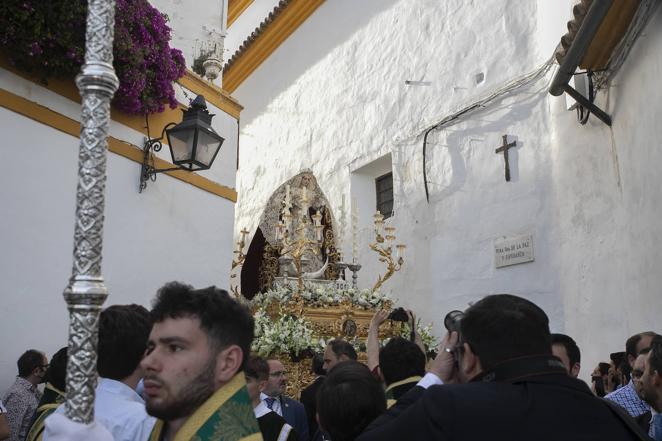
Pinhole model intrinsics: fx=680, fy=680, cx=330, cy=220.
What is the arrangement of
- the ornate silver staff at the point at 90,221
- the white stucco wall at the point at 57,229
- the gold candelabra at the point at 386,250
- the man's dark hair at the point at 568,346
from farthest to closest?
the gold candelabra at the point at 386,250 → the white stucco wall at the point at 57,229 → the man's dark hair at the point at 568,346 → the ornate silver staff at the point at 90,221

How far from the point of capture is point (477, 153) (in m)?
10.1

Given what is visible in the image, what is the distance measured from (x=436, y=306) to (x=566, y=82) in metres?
4.13

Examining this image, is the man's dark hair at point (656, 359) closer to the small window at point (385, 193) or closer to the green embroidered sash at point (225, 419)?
the green embroidered sash at point (225, 419)

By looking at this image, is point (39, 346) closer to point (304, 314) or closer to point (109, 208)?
point (109, 208)

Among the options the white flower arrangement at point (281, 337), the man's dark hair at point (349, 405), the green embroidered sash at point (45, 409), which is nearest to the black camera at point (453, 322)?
the man's dark hair at point (349, 405)

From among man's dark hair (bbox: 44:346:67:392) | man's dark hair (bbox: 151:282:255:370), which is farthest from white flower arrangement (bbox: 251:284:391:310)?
man's dark hair (bbox: 151:282:255:370)

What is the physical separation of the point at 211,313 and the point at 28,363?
315 centimetres

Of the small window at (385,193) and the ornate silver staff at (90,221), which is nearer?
the ornate silver staff at (90,221)

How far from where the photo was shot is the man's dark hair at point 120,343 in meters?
2.52

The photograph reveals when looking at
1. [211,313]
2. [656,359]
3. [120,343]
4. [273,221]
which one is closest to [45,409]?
[120,343]

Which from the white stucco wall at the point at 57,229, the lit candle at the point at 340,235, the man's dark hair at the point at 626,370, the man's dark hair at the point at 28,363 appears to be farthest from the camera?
the lit candle at the point at 340,235

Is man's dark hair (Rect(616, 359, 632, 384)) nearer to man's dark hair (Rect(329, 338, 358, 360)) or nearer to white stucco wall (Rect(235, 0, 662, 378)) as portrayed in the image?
white stucco wall (Rect(235, 0, 662, 378))

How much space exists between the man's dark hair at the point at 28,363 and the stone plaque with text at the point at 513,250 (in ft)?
20.5

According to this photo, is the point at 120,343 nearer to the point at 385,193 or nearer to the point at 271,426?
the point at 271,426
